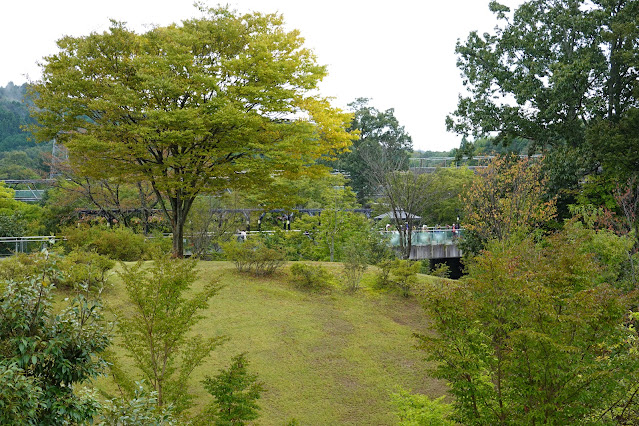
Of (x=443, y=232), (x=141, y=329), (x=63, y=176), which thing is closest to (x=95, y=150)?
(x=141, y=329)

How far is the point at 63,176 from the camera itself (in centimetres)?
2644

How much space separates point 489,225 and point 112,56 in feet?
44.4

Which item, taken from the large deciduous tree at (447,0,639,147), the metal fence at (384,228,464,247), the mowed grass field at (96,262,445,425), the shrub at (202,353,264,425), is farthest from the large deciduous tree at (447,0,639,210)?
the shrub at (202,353,264,425)

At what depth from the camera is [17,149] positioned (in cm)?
5844

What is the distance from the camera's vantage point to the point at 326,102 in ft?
52.4

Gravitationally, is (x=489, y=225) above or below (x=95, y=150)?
below

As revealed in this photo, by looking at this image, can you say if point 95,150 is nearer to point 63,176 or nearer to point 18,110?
point 63,176

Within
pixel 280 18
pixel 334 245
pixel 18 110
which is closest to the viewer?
pixel 280 18

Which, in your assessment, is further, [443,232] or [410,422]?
[443,232]

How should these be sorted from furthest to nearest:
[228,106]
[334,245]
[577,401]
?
[334,245]
[228,106]
[577,401]

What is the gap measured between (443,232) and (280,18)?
45.6 ft

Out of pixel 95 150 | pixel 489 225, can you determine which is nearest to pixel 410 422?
pixel 95 150

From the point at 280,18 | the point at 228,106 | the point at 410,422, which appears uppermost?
the point at 280,18

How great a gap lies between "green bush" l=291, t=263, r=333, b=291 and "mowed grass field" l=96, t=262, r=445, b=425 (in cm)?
31
